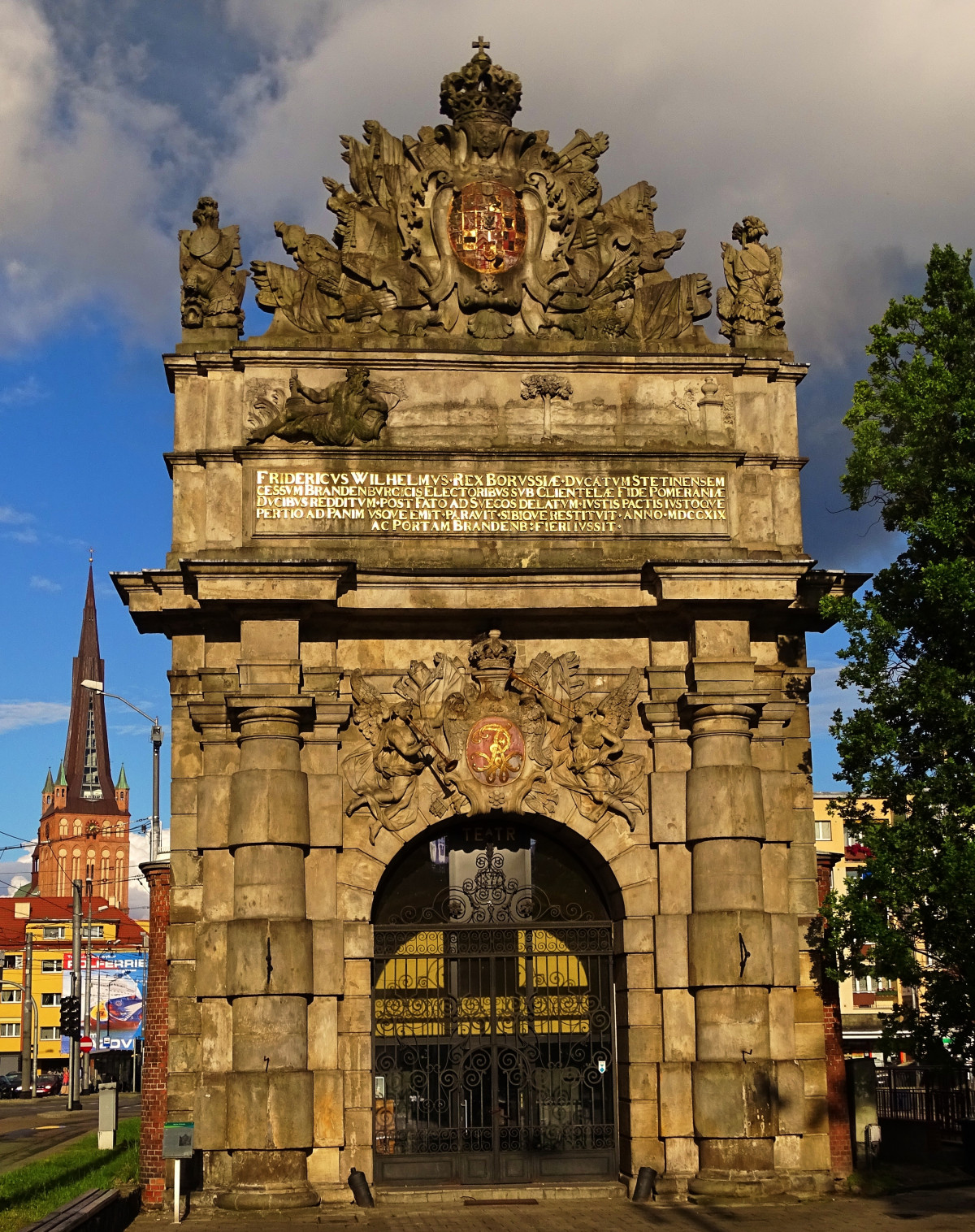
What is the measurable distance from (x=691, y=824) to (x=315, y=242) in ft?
29.2

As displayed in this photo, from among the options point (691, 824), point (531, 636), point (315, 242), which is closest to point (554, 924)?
point (691, 824)

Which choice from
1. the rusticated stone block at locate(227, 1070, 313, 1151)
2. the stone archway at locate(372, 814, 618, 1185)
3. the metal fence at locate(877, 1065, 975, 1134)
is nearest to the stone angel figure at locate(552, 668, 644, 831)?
the stone archway at locate(372, 814, 618, 1185)

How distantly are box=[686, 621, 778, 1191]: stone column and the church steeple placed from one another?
14237 cm

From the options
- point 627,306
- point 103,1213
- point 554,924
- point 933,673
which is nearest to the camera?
point 103,1213

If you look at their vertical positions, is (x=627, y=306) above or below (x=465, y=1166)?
above

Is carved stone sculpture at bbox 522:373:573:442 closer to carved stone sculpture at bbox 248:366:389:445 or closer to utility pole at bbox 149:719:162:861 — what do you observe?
carved stone sculpture at bbox 248:366:389:445

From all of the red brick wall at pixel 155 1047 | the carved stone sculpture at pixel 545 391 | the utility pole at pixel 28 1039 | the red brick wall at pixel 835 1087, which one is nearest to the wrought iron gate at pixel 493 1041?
the red brick wall at pixel 155 1047

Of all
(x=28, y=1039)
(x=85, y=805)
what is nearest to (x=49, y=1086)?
(x=28, y=1039)

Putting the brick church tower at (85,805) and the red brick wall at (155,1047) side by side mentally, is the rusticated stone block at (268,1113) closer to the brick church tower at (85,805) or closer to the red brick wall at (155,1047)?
the red brick wall at (155,1047)

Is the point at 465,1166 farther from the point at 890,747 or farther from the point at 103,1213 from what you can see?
the point at 890,747

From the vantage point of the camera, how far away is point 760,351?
2156 centimetres

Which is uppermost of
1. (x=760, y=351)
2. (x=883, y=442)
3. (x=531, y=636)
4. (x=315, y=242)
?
(x=315, y=242)

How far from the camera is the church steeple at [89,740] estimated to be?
157000 mm

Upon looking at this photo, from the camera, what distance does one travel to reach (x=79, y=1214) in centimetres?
1432
